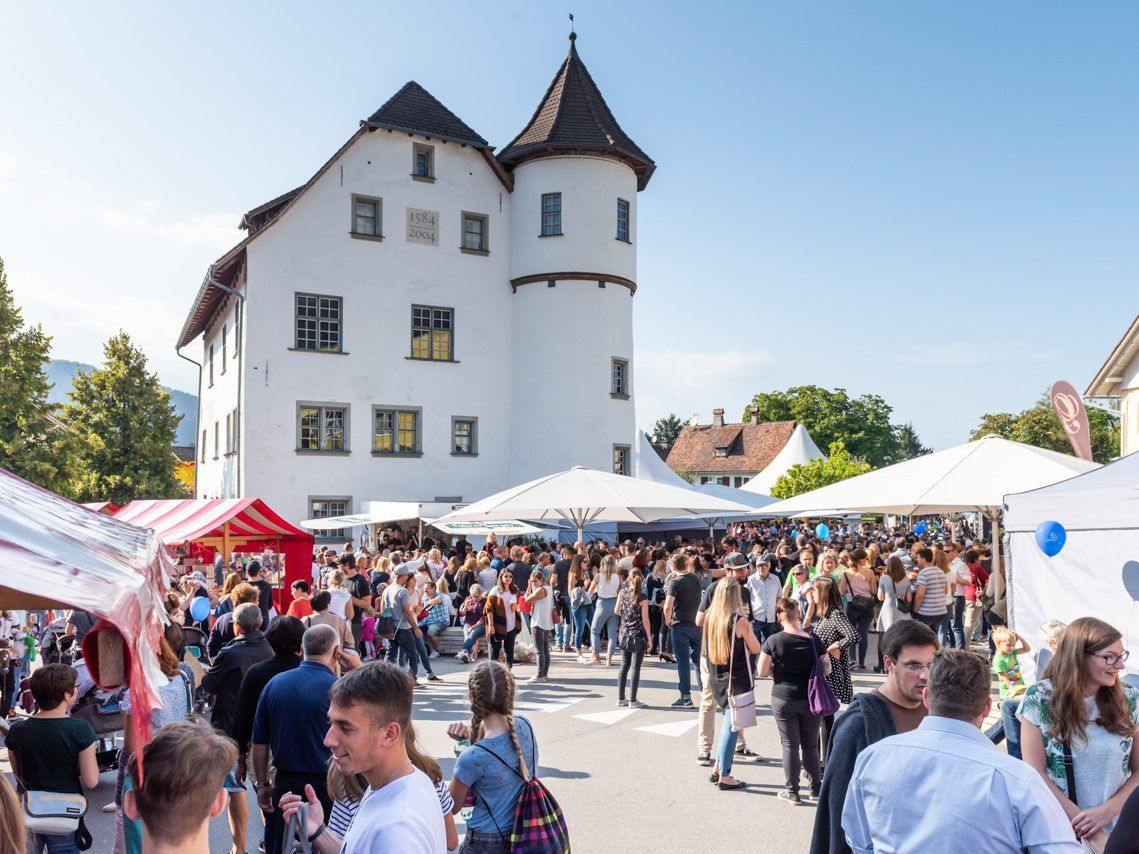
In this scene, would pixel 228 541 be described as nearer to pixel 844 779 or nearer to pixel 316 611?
pixel 316 611

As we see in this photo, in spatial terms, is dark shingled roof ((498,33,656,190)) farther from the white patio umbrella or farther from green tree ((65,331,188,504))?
green tree ((65,331,188,504))

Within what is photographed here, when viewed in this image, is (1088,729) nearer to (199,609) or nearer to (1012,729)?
(1012,729)

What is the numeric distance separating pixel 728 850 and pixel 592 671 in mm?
8260

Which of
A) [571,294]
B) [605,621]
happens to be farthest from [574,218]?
[605,621]

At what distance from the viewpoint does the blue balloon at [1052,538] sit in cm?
823

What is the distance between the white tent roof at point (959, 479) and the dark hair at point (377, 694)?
9959mm

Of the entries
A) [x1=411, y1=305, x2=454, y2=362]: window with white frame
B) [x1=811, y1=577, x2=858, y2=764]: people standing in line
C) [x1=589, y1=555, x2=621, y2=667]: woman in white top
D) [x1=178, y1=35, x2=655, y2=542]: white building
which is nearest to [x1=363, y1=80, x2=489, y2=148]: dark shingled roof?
[x1=178, y1=35, x2=655, y2=542]: white building

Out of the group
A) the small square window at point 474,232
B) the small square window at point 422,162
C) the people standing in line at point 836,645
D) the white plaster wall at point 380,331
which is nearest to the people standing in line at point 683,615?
the people standing in line at point 836,645

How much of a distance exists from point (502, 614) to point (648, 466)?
72.9 ft

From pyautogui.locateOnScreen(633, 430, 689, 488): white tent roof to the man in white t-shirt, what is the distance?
31233 millimetres

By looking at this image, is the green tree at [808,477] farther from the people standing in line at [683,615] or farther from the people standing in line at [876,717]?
the people standing in line at [876,717]

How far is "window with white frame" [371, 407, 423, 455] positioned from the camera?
3131 cm

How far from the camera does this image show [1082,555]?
8.27 meters

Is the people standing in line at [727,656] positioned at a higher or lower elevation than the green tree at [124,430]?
lower
